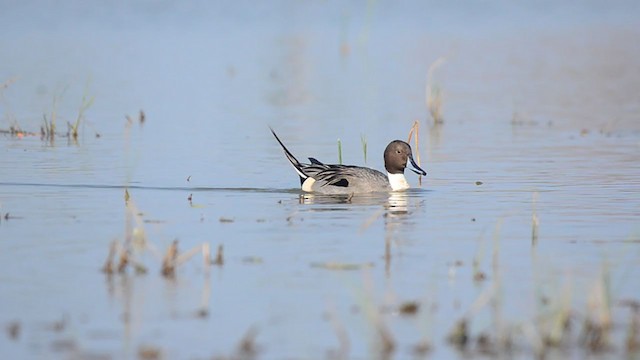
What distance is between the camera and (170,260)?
770 cm

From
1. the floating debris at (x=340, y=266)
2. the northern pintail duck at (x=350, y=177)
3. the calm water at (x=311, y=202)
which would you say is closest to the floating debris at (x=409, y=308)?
the calm water at (x=311, y=202)

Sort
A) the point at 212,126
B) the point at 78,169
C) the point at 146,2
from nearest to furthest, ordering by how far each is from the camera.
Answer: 1. the point at 78,169
2. the point at 212,126
3. the point at 146,2

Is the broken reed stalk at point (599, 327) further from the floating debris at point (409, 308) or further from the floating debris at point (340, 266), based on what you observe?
the floating debris at point (340, 266)

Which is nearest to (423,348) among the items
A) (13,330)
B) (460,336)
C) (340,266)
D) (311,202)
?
(460,336)

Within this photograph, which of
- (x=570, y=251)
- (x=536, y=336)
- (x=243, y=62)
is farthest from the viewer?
(x=243, y=62)

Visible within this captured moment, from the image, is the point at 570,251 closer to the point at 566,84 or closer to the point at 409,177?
the point at 409,177

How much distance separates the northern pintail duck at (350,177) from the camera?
471 inches

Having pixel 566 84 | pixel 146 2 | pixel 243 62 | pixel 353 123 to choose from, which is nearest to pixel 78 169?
pixel 353 123

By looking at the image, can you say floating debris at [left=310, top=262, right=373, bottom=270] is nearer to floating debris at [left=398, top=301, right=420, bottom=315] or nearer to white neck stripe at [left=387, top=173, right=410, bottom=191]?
floating debris at [left=398, top=301, right=420, bottom=315]

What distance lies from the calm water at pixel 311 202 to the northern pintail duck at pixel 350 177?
224 mm

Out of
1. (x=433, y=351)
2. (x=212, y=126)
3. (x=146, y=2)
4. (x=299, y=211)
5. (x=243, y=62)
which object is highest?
(x=146, y=2)

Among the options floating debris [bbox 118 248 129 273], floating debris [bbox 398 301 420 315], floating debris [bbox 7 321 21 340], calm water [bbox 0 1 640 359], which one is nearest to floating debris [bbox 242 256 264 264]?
calm water [bbox 0 1 640 359]

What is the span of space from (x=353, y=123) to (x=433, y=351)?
10.9m

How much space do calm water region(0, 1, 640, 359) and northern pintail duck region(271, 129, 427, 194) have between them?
8.8 inches
